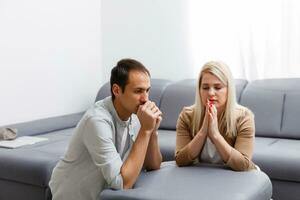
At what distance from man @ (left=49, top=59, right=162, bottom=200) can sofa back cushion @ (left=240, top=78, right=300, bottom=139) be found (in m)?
1.60

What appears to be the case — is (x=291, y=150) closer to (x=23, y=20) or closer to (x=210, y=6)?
(x=210, y=6)

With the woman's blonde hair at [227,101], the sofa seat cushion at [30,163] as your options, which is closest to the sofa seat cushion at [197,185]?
the woman's blonde hair at [227,101]

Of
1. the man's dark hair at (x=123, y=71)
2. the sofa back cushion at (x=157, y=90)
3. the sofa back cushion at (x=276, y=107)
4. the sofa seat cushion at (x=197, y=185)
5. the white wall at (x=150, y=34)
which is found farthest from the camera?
the white wall at (x=150, y=34)

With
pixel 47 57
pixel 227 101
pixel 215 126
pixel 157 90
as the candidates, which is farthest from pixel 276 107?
pixel 47 57

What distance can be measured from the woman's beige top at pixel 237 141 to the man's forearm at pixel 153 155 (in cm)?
13

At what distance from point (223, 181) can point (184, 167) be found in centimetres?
31

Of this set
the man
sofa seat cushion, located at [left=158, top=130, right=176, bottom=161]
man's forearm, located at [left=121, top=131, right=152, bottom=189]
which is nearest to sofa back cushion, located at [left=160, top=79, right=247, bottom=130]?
sofa seat cushion, located at [left=158, top=130, right=176, bottom=161]

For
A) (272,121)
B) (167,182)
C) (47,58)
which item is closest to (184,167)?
(167,182)

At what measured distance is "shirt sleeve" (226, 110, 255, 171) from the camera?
202cm

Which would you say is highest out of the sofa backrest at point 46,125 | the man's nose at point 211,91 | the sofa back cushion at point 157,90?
the man's nose at point 211,91

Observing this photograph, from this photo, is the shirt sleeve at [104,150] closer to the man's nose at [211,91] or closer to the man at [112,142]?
the man at [112,142]

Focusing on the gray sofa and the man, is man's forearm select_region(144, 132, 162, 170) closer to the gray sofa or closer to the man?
the man

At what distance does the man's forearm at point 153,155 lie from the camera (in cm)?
207

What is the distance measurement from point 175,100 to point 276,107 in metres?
0.86
